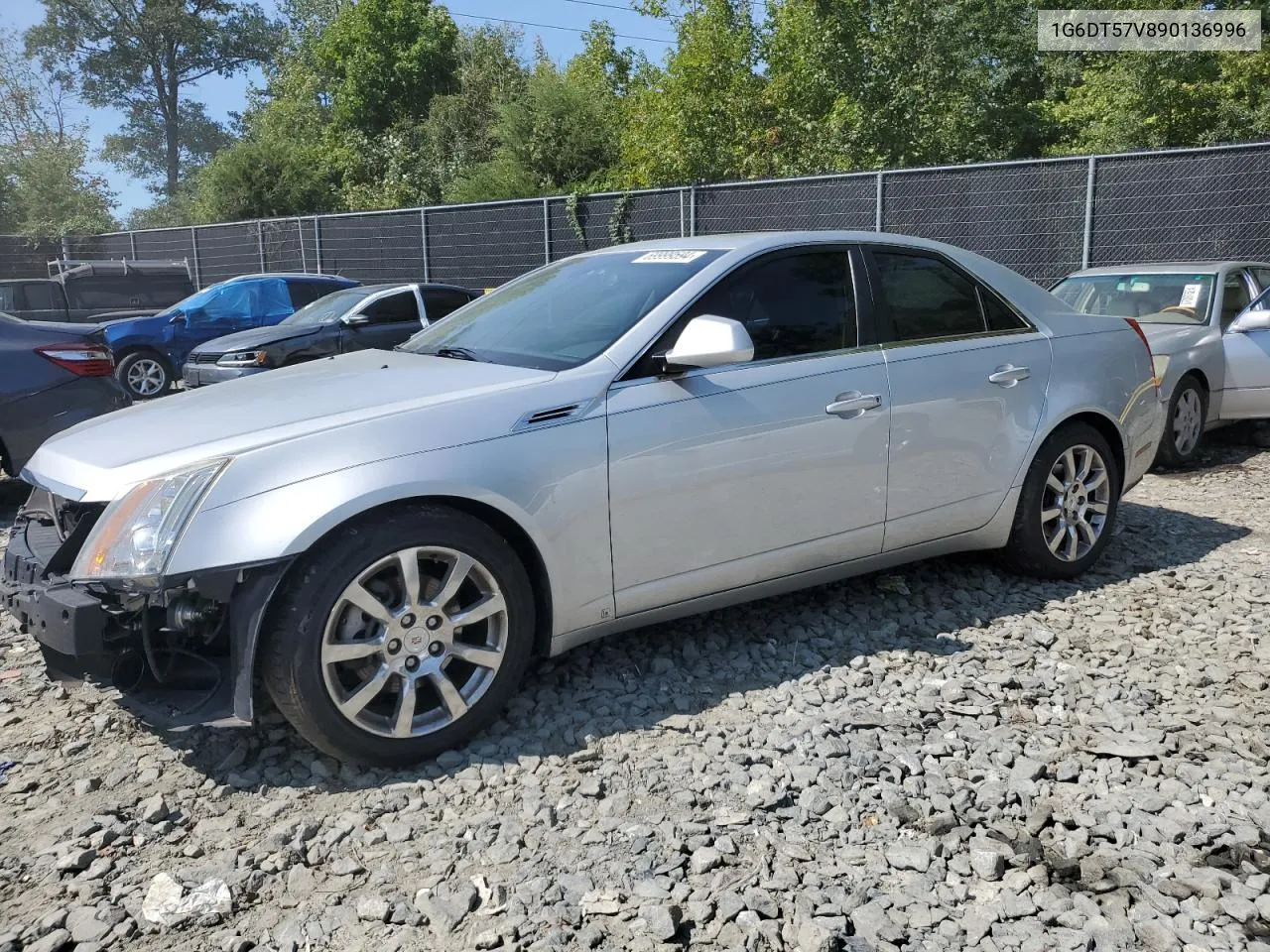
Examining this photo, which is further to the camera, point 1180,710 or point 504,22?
point 504,22

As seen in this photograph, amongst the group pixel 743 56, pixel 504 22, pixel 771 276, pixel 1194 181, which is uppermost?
pixel 504 22

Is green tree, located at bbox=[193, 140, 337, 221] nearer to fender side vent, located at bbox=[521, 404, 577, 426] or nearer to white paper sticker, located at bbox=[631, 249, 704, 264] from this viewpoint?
white paper sticker, located at bbox=[631, 249, 704, 264]

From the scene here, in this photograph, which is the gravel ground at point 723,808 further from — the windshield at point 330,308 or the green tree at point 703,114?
the green tree at point 703,114

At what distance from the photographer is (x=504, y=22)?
4631cm

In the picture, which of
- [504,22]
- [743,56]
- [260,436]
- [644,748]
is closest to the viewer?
[260,436]

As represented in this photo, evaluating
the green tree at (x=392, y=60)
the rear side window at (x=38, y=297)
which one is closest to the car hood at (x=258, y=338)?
the rear side window at (x=38, y=297)

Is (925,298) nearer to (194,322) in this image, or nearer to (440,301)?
(440,301)

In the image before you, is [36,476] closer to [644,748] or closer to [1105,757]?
[644,748]

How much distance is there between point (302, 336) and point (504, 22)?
39337mm

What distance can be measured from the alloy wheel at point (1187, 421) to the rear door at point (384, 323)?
298 inches

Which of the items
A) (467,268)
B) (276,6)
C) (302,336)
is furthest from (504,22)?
(302,336)

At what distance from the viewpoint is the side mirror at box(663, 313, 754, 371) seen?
359cm

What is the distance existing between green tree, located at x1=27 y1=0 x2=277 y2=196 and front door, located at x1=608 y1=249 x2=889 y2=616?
217 feet

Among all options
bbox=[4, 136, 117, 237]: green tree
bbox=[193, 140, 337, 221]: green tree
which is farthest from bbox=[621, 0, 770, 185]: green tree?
bbox=[4, 136, 117, 237]: green tree
